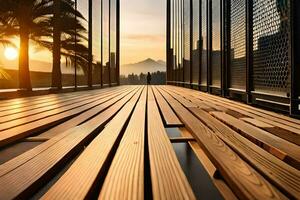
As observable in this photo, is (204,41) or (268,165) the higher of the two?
(204,41)

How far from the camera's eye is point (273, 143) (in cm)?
175

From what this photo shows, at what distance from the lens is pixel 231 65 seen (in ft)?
18.0

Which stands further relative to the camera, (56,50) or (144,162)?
(56,50)

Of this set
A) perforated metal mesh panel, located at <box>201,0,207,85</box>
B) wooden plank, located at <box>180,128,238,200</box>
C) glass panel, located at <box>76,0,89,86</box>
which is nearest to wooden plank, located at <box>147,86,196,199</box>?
wooden plank, located at <box>180,128,238,200</box>

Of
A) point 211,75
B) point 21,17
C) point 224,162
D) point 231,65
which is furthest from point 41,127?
point 21,17

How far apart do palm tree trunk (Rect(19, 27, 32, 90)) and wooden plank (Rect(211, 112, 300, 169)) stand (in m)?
6.37

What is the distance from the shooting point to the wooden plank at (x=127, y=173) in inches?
41.6

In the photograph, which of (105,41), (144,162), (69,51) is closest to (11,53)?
(69,51)

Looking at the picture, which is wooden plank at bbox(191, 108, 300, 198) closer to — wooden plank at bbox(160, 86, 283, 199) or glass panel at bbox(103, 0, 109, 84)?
wooden plank at bbox(160, 86, 283, 199)

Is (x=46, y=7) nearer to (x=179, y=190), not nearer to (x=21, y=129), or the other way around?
(x=21, y=129)

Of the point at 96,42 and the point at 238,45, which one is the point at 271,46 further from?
the point at 96,42

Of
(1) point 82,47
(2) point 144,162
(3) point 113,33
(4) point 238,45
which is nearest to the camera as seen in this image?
(2) point 144,162

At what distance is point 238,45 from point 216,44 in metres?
1.73

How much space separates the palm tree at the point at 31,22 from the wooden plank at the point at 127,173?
6115 mm
